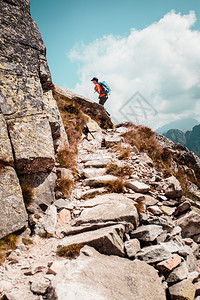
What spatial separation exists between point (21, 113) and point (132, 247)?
559cm

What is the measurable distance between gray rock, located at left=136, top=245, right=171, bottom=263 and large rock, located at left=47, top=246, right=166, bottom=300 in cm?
34

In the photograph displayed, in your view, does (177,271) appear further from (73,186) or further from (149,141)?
(149,141)

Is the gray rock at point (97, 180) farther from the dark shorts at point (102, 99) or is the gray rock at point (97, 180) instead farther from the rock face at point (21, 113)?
the dark shorts at point (102, 99)

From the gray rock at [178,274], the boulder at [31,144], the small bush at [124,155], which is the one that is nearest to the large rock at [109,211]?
the gray rock at [178,274]

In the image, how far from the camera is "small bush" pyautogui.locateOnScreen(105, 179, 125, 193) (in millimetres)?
7031

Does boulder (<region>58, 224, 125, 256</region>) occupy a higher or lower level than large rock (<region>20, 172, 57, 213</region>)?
lower

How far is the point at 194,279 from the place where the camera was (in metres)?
4.34

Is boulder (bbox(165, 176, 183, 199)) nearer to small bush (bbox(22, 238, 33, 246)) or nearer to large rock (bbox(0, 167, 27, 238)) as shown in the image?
small bush (bbox(22, 238, 33, 246))

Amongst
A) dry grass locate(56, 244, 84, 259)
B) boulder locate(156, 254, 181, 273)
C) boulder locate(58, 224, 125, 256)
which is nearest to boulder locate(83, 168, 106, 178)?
boulder locate(58, 224, 125, 256)

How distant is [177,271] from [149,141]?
35.2 ft

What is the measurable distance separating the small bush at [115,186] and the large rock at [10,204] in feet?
10.8

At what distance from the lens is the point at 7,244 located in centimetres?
449

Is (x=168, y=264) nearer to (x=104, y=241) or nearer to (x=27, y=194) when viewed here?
(x=104, y=241)

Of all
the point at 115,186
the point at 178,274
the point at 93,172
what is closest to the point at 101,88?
the point at 93,172
